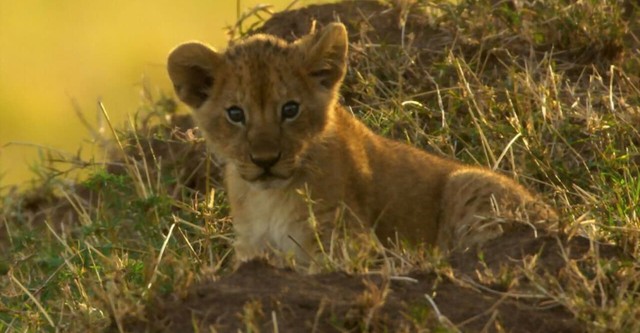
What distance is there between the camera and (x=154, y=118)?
9.51m

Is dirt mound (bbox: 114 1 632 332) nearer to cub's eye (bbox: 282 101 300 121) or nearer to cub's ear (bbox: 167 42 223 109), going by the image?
cub's eye (bbox: 282 101 300 121)

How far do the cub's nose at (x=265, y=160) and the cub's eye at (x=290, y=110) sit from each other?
0.20 m

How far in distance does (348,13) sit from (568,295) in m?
4.07

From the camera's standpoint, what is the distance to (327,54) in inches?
283

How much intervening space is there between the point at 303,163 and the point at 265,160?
0.89 feet

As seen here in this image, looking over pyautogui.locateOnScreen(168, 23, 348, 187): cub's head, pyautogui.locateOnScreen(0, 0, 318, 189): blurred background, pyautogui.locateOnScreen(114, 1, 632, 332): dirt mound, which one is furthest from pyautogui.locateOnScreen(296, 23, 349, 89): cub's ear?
pyautogui.locateOnScreen(0, 0, 318, 189): blurred background

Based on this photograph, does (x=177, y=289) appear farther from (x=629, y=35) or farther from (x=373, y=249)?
(x=629, y=35)

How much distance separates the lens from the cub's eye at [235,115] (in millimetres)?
6969

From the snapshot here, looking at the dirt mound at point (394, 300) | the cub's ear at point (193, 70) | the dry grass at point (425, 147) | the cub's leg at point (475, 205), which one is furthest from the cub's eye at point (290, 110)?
the dirt mound at point (394, 300)

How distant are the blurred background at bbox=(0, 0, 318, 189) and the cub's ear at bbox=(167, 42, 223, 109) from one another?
460cm

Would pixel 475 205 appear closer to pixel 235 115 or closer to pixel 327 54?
pixel 327 54

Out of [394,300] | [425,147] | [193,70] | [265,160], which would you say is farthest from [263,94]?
[425,147]

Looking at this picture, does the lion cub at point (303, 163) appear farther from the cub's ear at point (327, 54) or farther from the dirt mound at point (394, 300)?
the dirt mound at point (394, 300)

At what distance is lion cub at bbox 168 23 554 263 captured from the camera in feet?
22.7
